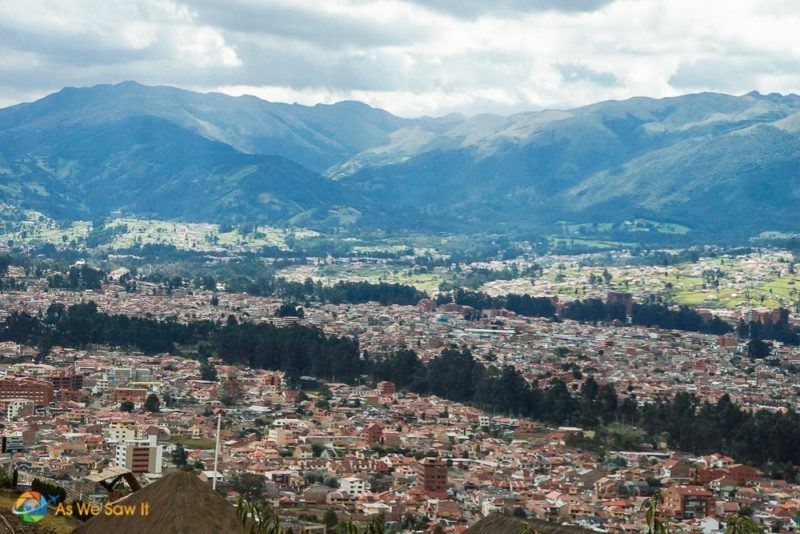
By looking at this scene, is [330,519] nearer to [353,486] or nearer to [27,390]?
[353,486]

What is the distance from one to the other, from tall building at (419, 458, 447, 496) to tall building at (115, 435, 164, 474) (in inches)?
309

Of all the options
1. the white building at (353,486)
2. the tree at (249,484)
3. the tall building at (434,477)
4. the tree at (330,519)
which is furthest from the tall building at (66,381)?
the tree at (330,519)

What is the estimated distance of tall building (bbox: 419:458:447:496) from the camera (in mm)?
41281

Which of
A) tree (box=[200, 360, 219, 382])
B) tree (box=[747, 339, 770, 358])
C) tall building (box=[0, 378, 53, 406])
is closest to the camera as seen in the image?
Answer: tall building (box=[0, 378, 53, 406])

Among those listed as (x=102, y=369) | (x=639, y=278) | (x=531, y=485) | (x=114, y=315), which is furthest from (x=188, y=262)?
(x=531, y=485)

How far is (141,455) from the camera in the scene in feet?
136

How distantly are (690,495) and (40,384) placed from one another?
2924 cm

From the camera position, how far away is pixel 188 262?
496 feet

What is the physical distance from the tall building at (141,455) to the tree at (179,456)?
0.42 metres

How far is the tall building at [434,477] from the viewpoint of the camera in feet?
135

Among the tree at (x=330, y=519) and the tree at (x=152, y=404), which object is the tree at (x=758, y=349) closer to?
the tree at (x=152, y=404)

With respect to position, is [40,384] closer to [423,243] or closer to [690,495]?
[690,495]

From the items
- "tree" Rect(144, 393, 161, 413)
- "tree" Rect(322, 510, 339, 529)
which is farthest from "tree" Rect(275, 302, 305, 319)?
"tree" Rect(322, 510, 339, 529)

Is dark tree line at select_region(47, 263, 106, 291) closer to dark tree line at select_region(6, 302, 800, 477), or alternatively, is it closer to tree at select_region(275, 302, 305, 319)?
tree at select_region(275, 302, 305, 319)
